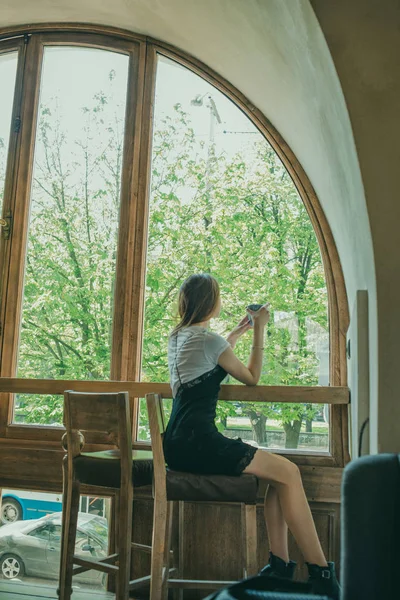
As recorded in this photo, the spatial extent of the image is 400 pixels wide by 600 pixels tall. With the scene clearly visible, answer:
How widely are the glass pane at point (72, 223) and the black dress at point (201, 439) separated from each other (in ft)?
3.34

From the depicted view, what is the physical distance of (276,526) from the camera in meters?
2.28

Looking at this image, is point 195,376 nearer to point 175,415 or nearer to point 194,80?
point 175,415

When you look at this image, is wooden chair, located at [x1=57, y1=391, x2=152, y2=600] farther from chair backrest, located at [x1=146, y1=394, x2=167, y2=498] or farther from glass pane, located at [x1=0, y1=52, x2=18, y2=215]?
glass pane, located at [x1=0, y1=52, x2=18, y2=215]

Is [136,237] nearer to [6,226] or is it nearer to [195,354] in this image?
[6,226]

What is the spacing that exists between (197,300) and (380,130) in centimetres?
113

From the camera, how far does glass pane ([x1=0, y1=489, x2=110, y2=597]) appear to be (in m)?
2.98

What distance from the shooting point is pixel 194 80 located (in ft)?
11.1

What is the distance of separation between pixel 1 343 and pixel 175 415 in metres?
1.45

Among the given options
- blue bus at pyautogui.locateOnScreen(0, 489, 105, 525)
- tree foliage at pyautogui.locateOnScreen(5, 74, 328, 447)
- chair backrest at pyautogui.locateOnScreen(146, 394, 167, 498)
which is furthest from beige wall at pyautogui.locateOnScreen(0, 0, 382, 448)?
blue bus at pyautogui.locateOnScreen(0, 489, 105, 525)

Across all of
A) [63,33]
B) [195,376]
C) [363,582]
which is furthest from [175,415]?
[63,33]

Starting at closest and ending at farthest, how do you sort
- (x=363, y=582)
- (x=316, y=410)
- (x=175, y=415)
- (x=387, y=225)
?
(x=363, y=582)
(x=387, y=225)
(x=175, y=415)
(x=316, y=410)

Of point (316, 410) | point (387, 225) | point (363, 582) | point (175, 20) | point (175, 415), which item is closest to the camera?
point (363, 582)

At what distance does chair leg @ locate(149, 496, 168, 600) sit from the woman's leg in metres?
0.33

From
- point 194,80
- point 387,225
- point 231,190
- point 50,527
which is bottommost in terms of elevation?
point 50,527
